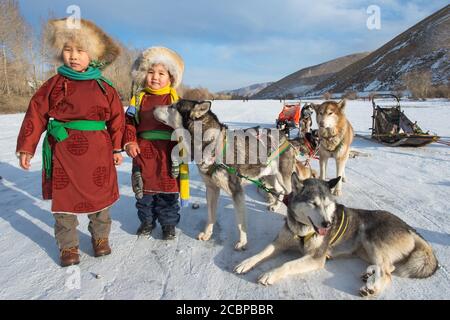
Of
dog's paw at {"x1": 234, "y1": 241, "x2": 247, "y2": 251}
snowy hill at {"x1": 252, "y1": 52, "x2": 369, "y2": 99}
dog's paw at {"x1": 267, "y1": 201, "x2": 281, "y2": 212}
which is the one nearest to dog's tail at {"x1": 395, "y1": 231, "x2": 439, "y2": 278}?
dog's paw at {"x1": 234, "y1": 241, "x2": 247, "y2": 251}

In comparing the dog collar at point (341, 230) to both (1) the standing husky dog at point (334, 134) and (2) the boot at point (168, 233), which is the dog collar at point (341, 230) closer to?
(2) the boot at point (168, 233)

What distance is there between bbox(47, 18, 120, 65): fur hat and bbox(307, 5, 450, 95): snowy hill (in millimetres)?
53099

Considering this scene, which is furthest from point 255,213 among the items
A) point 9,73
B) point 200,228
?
point 9,73

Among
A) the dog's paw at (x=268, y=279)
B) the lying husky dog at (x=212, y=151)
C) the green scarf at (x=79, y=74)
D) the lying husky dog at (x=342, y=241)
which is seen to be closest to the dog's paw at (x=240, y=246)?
the lying husky dog at (x=212, y=151)

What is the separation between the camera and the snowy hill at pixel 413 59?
164 feet

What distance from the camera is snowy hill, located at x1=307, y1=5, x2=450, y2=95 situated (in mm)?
49997

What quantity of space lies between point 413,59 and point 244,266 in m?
68.8

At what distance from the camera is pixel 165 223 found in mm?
→ 2773

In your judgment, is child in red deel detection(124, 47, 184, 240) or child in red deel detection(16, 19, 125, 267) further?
child in red deel detection(124, 47, 184, 240)

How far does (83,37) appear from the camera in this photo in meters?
2.25

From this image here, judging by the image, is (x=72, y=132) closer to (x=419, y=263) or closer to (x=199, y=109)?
(x=199, y=109)

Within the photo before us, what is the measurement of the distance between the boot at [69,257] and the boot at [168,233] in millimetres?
753

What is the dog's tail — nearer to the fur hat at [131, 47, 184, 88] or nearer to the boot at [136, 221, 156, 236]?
the boot at [136, 221, 156, 236]

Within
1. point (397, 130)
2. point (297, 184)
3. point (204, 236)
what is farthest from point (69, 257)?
point (397, 130)
